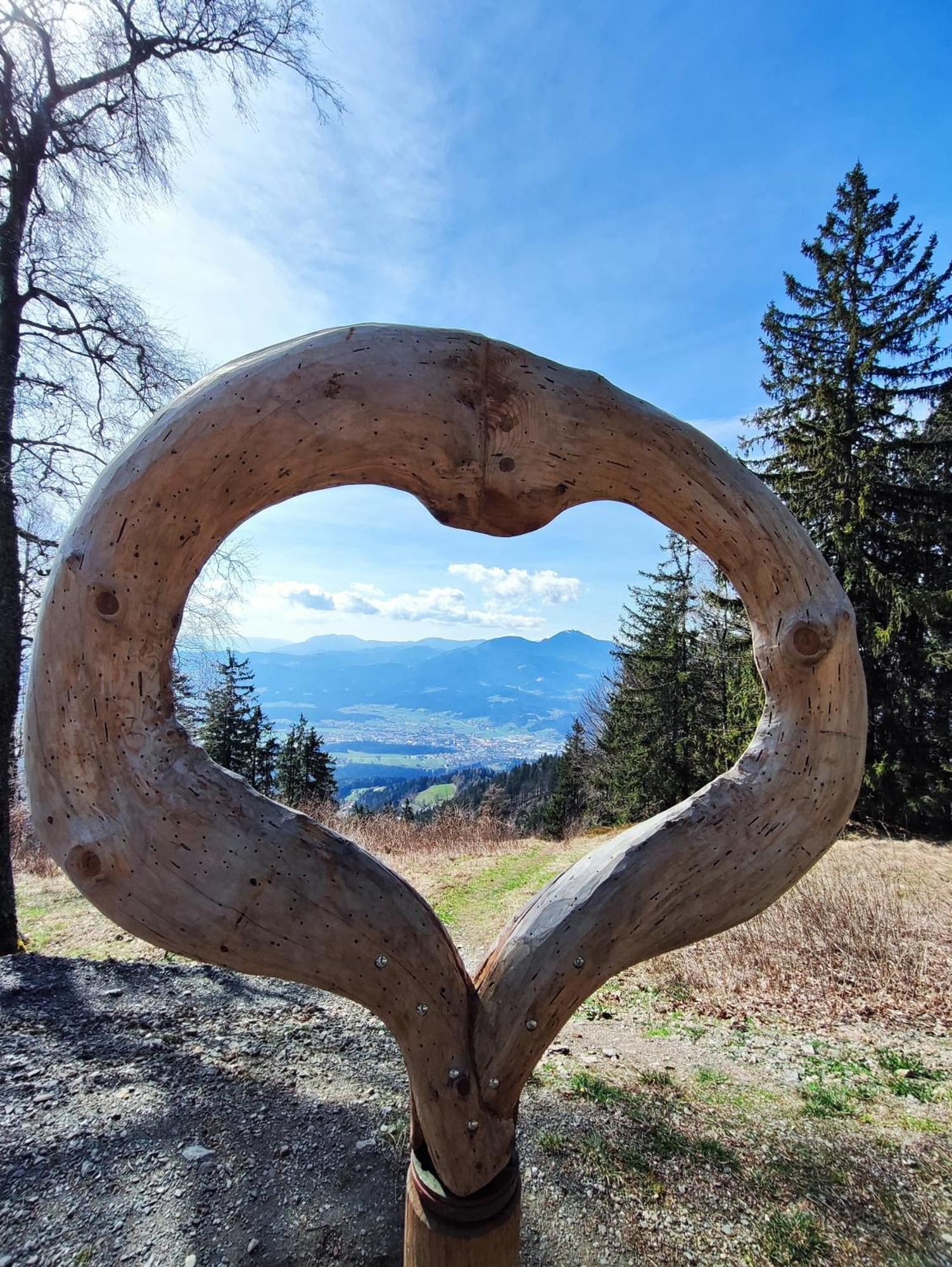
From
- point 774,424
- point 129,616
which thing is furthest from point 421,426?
point 774,424

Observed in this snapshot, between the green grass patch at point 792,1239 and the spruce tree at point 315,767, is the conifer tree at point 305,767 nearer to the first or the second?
the spruce tree at point 315,767

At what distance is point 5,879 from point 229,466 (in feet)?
26.1

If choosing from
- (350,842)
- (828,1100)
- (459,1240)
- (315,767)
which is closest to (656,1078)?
(828,1100)

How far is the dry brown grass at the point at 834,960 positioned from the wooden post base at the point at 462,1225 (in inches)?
218

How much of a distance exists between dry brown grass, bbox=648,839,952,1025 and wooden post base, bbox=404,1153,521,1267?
5.53m

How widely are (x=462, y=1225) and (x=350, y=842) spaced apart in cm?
93

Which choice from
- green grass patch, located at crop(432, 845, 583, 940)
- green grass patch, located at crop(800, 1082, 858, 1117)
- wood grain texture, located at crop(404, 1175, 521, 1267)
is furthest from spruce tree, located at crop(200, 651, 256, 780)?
wood grain texture, located at crop(404, 1175, 521, 1267)

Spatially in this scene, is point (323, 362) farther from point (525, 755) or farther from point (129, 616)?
point (525, 755)

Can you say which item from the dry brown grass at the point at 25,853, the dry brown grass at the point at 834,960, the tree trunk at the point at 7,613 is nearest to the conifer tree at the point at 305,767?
the dry brown grass at the point at 25,853

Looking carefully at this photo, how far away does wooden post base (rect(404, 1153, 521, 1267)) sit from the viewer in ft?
4.21

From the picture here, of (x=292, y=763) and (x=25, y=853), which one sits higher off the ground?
(x=292, y=763)

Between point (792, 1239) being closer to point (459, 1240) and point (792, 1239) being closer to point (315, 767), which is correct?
point (459, 1240)

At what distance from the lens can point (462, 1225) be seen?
1.28 meters

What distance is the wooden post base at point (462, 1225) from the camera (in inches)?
50.6
